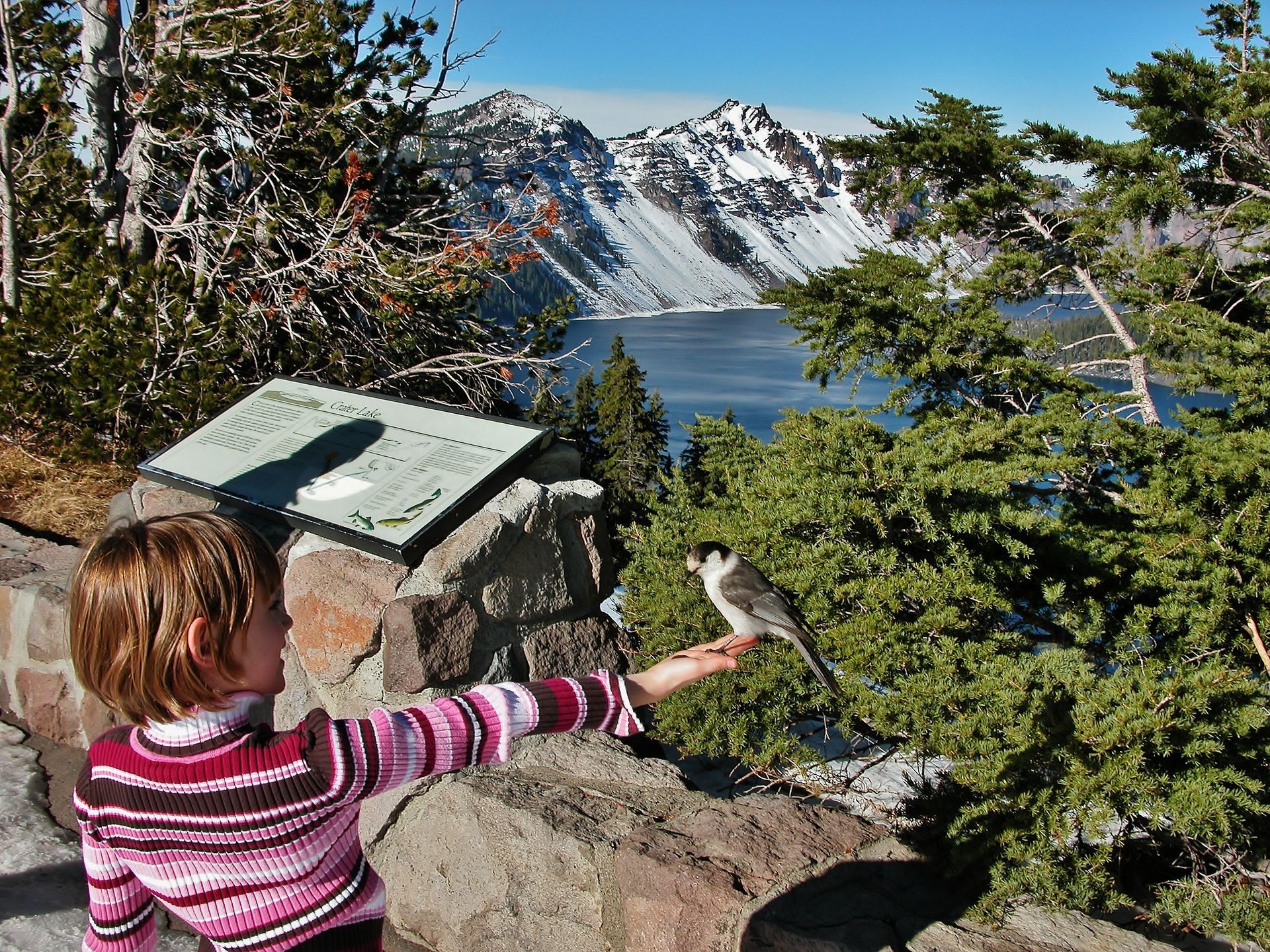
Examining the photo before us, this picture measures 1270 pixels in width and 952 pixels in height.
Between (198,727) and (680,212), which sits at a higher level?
(680,212)

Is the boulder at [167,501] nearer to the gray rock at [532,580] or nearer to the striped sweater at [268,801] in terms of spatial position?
the gray rock at [532,580]

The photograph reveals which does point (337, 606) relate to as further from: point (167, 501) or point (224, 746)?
point (224, 746)

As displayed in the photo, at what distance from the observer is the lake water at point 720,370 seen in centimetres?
563

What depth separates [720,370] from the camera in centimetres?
748

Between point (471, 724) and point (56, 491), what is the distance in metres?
5.21

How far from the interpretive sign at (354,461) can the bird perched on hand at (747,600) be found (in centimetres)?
130

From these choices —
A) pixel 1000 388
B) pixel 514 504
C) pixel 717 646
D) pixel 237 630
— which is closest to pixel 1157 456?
pixel 1000 388

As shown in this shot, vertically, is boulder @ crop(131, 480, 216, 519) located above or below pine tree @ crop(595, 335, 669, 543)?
below

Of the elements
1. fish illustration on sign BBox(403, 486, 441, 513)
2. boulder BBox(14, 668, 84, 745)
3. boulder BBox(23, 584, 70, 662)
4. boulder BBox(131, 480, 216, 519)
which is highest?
fish illustration on sign BBox(403, 486, 441, 513)

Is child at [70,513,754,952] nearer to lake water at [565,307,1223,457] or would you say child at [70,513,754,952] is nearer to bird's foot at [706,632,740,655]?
bird's foot at [706,632,740,655]

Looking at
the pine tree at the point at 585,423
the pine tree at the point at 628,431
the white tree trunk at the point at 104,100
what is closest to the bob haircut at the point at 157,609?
the pine tree at the point at 628,431

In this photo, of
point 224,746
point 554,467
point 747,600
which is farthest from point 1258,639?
point 224,746

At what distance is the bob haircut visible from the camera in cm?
131

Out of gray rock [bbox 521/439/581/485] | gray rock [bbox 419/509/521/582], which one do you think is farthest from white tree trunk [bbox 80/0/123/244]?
gray rock [bbox 419/509/521/582]
